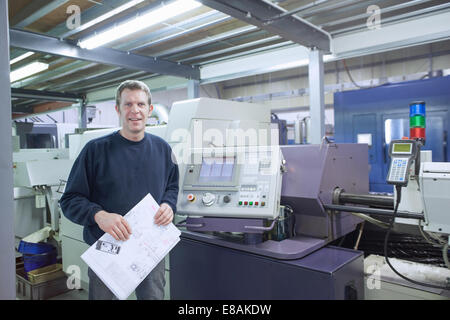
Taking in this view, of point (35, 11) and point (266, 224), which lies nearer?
point (266, 224)

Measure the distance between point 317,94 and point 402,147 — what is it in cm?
154

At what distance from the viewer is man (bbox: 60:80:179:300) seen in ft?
4.12

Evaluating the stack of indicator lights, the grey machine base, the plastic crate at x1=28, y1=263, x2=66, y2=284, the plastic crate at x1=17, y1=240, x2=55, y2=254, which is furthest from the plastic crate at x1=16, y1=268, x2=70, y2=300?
the stack of indicator lights

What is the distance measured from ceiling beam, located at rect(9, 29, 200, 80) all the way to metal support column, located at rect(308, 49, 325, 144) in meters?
1.50

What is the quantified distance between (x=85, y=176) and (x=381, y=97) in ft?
9.53

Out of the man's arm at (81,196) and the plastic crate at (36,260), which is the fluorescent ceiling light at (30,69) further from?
the man's arm at (81,196)

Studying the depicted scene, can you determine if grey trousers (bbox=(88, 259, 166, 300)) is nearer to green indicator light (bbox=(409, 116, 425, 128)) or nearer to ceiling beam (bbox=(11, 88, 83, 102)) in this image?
green indicator light (bbox=(409, 116, 425, 128))

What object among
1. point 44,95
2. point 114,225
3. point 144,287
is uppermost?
point 44,95

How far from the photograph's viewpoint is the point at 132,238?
3.96 feet

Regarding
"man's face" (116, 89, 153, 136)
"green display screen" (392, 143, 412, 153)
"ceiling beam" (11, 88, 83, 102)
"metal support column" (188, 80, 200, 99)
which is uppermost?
"ceiling beam" (11, 88, 83, 102)

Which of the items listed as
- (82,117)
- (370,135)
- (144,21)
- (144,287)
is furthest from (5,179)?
(82,117)

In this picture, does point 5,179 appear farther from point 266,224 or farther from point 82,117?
point 82,117

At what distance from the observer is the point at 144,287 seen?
138 cm

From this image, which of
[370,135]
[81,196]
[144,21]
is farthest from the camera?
[370,135]
